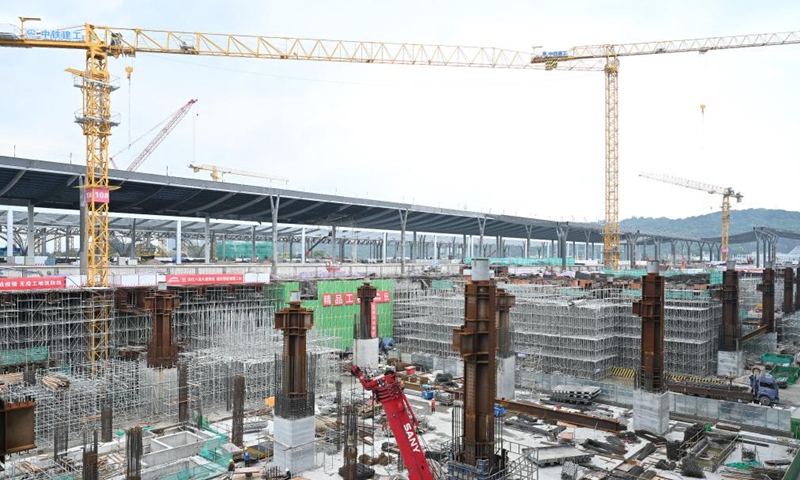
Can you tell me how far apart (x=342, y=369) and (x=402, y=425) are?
23064 mm

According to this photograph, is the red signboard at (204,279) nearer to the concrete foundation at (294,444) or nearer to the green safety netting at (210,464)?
the green safety netting at (210,464)

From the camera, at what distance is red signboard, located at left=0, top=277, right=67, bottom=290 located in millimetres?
28339

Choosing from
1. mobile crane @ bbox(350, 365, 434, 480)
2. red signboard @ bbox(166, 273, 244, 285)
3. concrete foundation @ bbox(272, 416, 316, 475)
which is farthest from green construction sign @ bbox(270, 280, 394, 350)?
mobile crane @ bbox(350, 365, 434, 480)

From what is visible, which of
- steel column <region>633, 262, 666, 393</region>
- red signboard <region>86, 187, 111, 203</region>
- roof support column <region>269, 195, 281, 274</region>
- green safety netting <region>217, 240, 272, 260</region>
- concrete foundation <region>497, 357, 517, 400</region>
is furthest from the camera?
green safety netting <region>217, 240, 272, 260</region>

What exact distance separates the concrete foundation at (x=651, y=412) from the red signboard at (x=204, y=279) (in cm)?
2711

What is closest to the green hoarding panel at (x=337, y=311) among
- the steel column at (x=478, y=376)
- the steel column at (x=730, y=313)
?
the steel column at (x=730, y=313)

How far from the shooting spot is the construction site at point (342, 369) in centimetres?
2023

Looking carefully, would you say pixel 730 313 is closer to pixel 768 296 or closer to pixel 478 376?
pixel 768 296

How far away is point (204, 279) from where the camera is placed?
120 ft

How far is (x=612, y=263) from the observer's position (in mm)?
81375

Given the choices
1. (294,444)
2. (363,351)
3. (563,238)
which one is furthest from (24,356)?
(563,238)

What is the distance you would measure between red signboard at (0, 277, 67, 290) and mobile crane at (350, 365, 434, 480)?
23.3 meters

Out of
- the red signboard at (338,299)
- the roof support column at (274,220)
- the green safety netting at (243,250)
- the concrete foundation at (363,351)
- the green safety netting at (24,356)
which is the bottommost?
the concrete foundation at (363,351)

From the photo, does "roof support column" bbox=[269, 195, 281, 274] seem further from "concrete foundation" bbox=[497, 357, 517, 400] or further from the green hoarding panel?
"concrete foundation" bbox=[497, 357, 517, 400]
